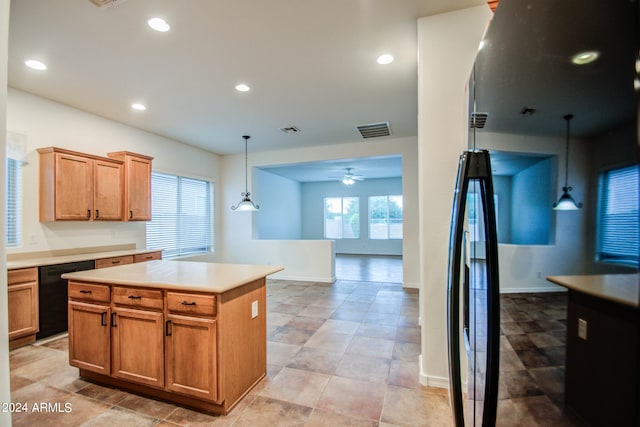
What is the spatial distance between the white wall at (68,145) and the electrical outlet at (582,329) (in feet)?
15.9

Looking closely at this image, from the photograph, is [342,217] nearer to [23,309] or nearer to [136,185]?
[136,185]

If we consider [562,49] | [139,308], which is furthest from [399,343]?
[562,49]

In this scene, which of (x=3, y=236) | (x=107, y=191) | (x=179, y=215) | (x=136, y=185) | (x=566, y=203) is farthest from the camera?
(x=179, y=215)

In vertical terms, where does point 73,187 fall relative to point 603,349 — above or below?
above

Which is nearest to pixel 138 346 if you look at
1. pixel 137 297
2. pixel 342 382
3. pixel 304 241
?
pixel 137 297

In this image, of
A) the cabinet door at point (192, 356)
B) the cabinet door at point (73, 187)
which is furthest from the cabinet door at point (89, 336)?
the cabinet door at point (73, 187)

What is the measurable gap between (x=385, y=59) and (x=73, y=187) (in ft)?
13.2

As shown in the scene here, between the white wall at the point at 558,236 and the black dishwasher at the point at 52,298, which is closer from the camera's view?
the white wall at the point at 558,236

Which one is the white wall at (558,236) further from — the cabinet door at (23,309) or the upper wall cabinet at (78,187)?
the upper wall cabinet at (78,187)

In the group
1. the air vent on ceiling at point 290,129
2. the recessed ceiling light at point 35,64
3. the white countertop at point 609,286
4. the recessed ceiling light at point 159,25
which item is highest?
the recessed ceiling light at point 159,25

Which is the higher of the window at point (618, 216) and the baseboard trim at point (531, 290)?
the window at point (618, 216)

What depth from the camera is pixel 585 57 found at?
0.40 m

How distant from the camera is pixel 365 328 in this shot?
3.62 meters

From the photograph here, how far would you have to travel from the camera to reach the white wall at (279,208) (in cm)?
909
